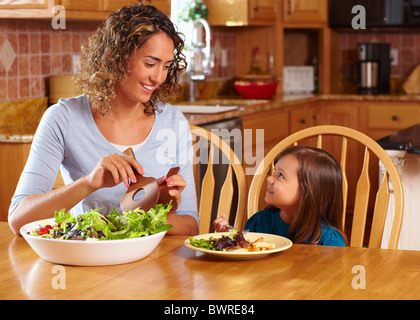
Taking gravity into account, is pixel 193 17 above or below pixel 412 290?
above

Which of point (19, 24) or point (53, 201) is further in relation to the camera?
point (19, 24)

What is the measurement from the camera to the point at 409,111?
4.48 metres

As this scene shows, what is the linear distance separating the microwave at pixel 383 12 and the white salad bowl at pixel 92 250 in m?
3.82

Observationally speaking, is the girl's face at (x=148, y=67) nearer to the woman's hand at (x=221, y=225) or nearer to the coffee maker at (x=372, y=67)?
the woman's hand at (x=221, y=225)

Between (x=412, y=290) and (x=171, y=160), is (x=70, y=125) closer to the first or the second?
(x=171, y=160)

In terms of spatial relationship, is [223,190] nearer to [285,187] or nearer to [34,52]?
[285,187]

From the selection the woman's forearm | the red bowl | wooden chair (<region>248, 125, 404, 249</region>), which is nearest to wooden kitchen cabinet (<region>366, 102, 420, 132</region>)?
the red bowl

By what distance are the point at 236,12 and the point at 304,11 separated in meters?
0.61

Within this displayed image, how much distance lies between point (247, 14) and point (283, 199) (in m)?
2.88

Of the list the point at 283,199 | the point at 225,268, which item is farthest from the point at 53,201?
the point at 283,199

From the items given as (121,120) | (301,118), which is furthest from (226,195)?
(301,118)

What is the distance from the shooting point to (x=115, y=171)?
139cm

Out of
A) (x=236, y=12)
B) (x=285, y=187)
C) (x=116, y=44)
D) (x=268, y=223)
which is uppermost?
(x=236, y=12)

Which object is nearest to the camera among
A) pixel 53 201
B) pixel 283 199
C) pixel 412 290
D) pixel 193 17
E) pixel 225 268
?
pixel 412 290
